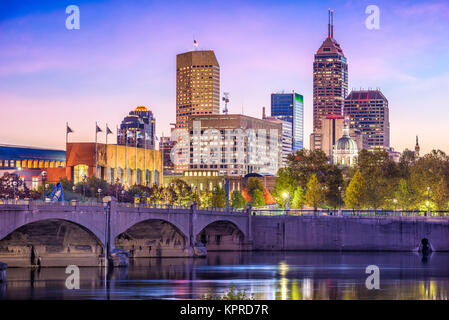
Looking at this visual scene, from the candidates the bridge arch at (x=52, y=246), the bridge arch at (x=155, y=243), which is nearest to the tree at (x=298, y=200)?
the bridge arch at (x=155, y=243)

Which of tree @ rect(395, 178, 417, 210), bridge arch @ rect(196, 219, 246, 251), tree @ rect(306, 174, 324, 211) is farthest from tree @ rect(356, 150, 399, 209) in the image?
bridge arch @ rect(196, 219, 246, 251)

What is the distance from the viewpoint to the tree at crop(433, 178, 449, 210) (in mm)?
160250

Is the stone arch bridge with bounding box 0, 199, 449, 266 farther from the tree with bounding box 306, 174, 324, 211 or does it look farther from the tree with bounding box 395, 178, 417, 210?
the tree with bounding box 306, 174, 324, 211

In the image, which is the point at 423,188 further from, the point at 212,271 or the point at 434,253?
the point at 212,271

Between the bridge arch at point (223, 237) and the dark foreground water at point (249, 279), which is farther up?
the bridge arch at point (223, 237)

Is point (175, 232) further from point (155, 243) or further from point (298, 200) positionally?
point (298, 200)

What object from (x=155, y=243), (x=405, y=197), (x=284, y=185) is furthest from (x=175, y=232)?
(x=284, y=185)

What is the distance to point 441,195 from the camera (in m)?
160

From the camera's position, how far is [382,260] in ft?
379

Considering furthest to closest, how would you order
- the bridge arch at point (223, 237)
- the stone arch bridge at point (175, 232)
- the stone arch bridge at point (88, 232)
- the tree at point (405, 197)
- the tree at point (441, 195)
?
the tree at point (405, 197), the tree at point (441, 195), the bridge arch at point (223, 237), the stone arch bridge at point (175, 232), the stone arch bridge at point (88, 232)

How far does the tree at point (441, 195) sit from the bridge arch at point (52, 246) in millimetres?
83781

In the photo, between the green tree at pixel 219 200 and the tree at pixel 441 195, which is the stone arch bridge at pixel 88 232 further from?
the tree at pixel 441 195

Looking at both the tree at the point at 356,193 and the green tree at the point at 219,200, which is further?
the green tree at the point at 219,200

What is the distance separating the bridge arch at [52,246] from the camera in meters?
92.1
